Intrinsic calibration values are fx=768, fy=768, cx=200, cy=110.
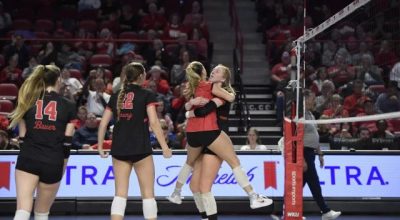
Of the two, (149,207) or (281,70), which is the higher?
(281,70)

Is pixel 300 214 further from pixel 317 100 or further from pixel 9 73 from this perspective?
pixel 9 73

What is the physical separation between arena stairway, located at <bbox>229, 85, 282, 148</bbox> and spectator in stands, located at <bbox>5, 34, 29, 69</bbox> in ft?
15.7

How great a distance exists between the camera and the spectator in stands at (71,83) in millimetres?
15458

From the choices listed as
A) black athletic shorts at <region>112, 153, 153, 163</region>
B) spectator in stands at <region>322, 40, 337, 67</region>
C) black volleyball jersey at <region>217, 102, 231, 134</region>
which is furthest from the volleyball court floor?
spectator in stands at <region>322, 40, 337, 67</region>

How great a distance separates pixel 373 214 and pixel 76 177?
15.3ft

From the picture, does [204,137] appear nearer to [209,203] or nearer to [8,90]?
[209,203]

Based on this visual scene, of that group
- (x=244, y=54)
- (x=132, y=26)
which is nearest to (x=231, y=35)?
(x=244, y=54)

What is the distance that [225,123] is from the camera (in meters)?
9.00

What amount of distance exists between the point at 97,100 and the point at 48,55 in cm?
216

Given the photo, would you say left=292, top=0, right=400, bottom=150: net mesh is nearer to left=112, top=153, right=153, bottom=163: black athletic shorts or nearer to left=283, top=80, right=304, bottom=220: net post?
left=283, top=80, right=304, bottom=220: net post

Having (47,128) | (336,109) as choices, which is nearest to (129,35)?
(336,109)

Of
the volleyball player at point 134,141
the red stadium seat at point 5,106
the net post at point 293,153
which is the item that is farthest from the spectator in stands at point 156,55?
the volleyball player at point 134,141

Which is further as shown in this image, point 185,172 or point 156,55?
point 156,55

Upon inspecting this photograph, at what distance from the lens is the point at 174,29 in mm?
18703
